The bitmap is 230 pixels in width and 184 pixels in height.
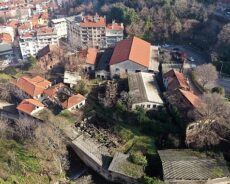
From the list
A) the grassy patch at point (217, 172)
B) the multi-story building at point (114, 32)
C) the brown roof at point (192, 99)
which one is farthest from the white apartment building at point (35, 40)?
the grassy patch at point (217, 172)

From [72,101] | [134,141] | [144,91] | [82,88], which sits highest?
[144,91]

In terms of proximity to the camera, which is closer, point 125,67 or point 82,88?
point 82,88

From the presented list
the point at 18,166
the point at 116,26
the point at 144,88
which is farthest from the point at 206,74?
→ the point at 18,166

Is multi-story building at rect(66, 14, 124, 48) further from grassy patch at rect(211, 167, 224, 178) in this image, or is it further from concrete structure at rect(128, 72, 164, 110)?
grassy patch at rect(211, 167, 224, 178)

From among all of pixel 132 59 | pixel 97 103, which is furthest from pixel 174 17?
pixel 97 103

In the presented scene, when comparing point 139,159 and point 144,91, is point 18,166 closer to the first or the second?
point 139,159

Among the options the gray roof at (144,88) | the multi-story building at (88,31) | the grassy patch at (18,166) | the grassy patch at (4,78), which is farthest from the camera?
the multi-story building at (88,31)

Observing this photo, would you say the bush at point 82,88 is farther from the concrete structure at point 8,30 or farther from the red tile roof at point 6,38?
the concrete structure at point 8,30
